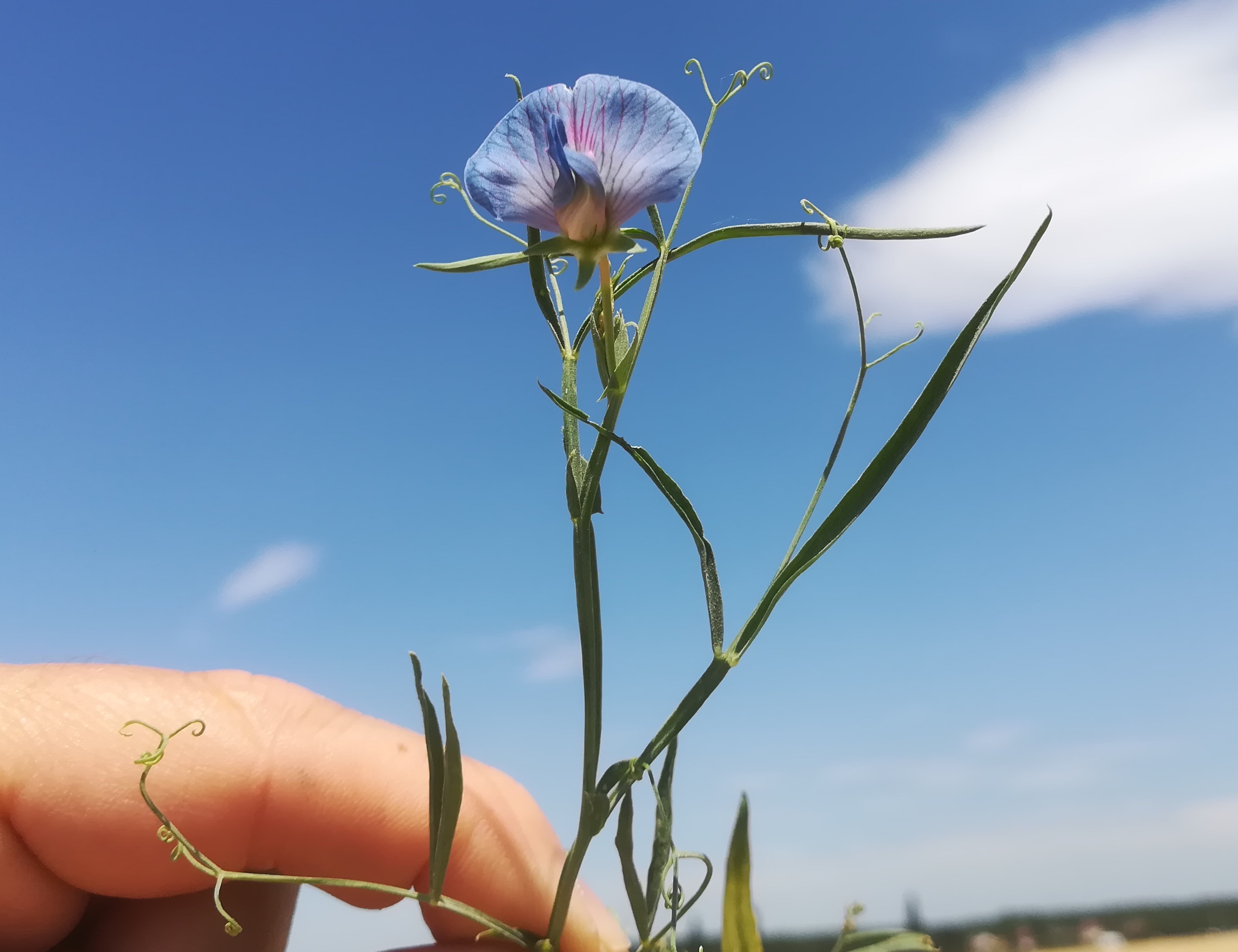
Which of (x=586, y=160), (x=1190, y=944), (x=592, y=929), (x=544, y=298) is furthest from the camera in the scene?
(x=1190, y=944)

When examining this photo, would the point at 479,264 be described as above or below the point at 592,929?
above

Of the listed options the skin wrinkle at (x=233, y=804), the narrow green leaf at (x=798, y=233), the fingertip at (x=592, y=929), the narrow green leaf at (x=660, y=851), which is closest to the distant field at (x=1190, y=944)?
the fingertip at (x=592, y=929)

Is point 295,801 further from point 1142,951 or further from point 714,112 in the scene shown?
point 1142,951

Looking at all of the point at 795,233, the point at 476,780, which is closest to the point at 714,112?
the point at 795,233

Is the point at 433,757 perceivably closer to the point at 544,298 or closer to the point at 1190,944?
the point at 544,298

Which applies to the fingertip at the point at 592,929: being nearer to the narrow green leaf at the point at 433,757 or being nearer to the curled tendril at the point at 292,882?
the curled tendril at the point at 292,882

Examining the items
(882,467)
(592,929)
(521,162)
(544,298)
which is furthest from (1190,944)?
(521,162)
